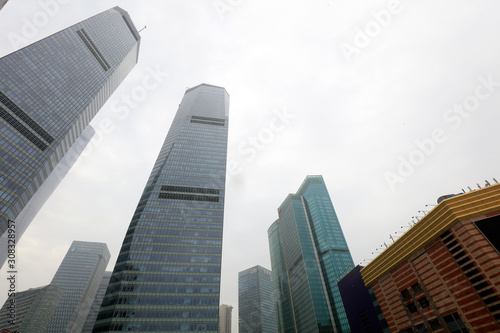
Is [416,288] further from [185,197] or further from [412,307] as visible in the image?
[185,197]

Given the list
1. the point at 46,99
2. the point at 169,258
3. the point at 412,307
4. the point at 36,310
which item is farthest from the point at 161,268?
the point at 36,310

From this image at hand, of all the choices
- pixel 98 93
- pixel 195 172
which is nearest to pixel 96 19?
pixel 98 93

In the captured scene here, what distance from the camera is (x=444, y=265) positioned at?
43.1 metres

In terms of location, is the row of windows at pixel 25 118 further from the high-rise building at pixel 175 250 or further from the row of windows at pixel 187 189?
the row of windows at pixel 187 189

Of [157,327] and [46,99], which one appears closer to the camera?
[157,327]

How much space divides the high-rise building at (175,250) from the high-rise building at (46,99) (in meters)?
Answer: 37.8

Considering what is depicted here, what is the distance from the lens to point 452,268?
41656 mm

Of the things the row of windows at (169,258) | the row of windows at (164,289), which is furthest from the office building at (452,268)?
the row of windows at (169,258)

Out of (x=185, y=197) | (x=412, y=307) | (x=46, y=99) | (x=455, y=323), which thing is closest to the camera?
(x=455, y=323)

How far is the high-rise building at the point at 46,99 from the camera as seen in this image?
259 feet

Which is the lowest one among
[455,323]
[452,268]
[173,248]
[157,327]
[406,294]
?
[455,323]

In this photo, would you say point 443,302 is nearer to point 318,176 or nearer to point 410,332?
point 410,332

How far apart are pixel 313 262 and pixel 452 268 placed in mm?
116578

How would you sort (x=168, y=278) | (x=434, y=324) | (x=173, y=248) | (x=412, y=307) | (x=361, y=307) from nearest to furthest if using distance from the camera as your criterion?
(x=434, y=324), (x=412, y=307), (x=168, y=278), (x=361, y=307), (x=173, y=248)
